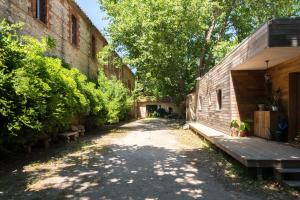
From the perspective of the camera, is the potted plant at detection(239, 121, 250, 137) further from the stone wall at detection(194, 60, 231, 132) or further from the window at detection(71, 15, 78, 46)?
the window at detection(71, 15, 78, 46)

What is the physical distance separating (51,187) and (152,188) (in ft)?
6.23

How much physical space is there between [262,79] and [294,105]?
87.6 inches

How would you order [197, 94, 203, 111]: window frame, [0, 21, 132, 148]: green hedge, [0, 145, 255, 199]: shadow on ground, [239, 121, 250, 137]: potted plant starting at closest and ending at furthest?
[0, 145, 255, 199]: shadow on ground → [0, 21, 132, 148]: green hedge → [239, 121, 250, 137]: potted plant → [197, 94, 203, 111]: window frame

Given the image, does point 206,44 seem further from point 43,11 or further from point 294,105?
point 294,105

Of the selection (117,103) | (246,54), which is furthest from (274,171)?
(117,103)

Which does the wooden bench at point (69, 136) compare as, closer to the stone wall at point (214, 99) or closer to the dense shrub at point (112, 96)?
the dense shrub at point (112, 96)

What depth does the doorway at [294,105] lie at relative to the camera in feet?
34.2

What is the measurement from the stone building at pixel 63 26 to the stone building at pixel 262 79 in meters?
7.60

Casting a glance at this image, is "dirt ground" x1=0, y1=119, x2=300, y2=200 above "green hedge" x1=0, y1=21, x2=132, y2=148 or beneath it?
beneath

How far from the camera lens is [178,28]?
806 inches

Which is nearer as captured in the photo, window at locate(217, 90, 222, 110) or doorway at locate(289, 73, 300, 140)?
doorway at locate(289, 73, 300, 140)

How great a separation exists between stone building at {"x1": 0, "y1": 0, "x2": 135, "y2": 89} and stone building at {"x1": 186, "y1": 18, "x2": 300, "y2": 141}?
7.60 m

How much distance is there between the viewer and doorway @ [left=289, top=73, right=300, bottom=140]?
1041 cm

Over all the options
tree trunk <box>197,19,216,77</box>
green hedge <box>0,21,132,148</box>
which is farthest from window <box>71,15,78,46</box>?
green hedge <box>0,21,132,148</box>
